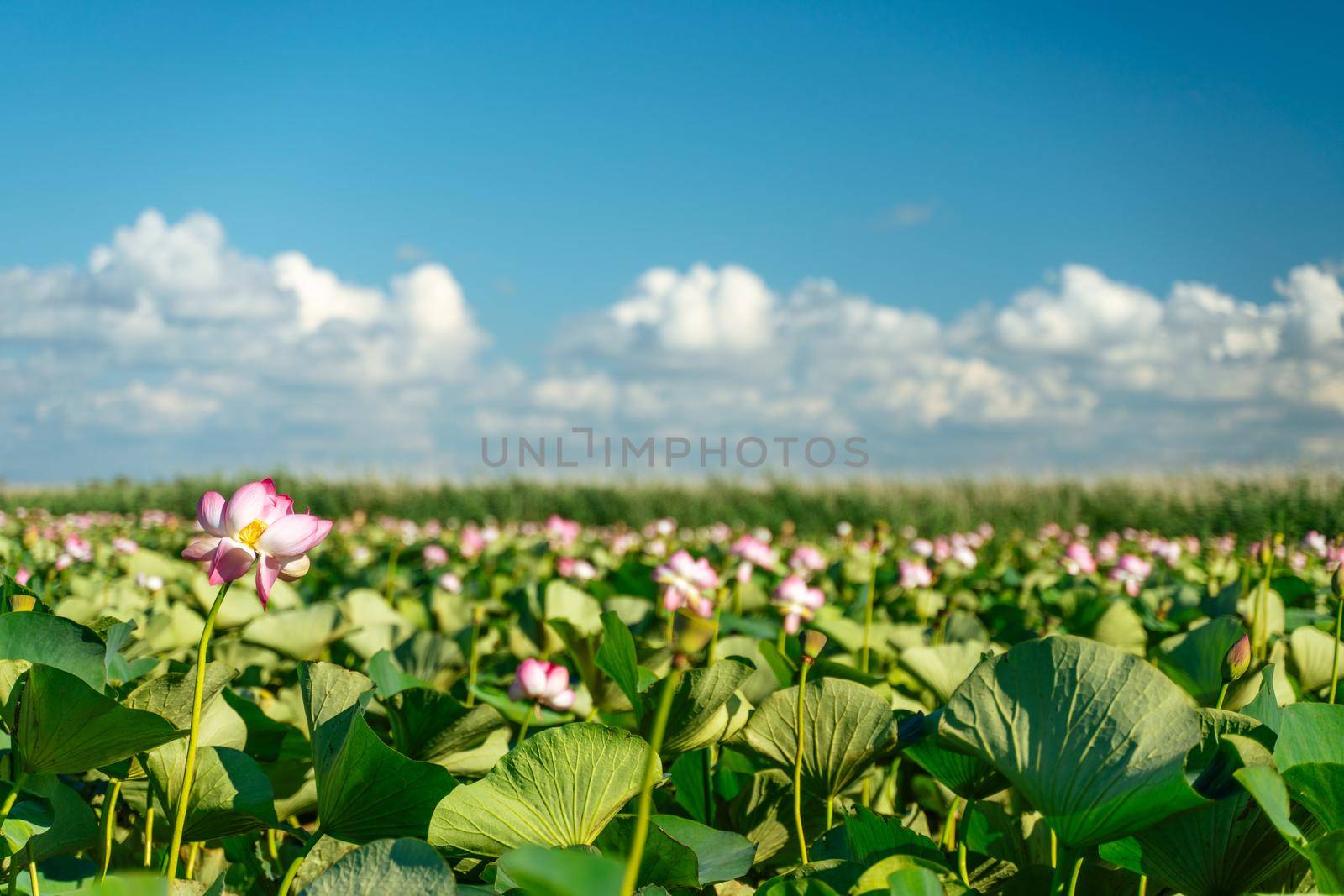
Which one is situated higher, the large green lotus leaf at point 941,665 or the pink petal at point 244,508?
the pink petal at point 244,508

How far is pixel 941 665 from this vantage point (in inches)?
58.7

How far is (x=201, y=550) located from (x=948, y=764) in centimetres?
85

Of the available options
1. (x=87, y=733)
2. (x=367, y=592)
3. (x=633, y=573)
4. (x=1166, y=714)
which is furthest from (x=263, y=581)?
(x=633, y=573)

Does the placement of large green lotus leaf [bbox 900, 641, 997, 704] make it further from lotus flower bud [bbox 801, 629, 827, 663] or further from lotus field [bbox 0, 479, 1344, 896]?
lotus flower bud [bbox 801, 629, 827, 663]

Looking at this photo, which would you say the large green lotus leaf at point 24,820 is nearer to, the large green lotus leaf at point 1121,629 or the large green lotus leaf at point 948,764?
the large green lotus leaf at point 948,764

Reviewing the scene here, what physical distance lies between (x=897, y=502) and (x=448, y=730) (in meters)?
Answer: 16.4

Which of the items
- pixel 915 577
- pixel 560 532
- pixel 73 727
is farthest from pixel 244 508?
pixel 560 532

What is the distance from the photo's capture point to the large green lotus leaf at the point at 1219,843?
0.87m

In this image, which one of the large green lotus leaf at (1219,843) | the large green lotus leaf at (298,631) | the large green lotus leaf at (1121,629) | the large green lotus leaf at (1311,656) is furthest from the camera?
the large green lotus leaf at (1121,629)

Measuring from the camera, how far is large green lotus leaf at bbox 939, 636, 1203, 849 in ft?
2.70

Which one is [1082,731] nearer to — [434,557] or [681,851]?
[681,851]

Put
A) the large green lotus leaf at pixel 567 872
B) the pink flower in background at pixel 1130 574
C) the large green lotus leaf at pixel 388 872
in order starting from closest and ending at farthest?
the large green lotus leaf at pixel 567 872 → the large green lotus leaf at pixel 388 872 → the pink flower in background at pixel 1130 574

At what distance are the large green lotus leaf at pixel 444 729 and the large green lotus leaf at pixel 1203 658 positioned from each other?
3.53 feet

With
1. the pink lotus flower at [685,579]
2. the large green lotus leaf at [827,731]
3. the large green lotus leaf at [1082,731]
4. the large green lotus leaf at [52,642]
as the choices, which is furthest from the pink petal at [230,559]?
the pink lotus flower at [685,579]
